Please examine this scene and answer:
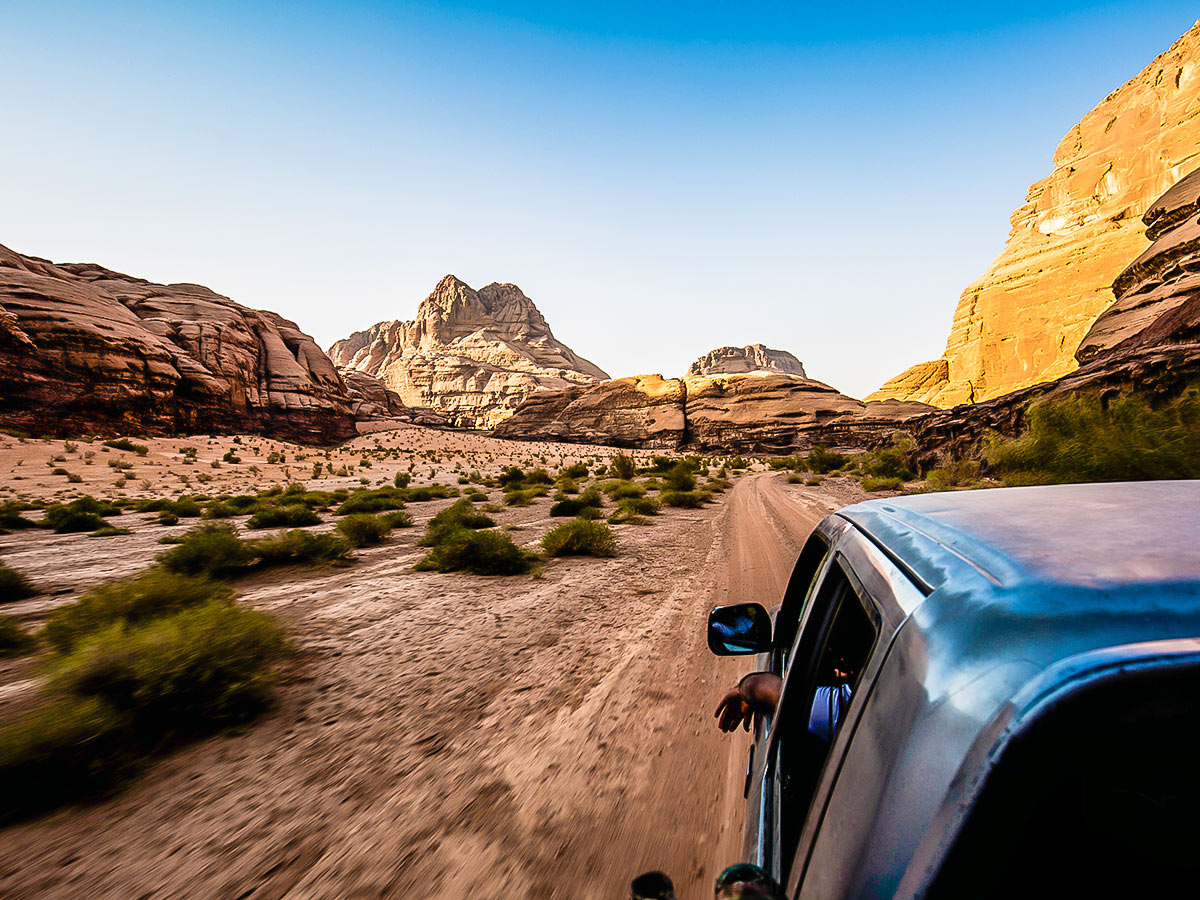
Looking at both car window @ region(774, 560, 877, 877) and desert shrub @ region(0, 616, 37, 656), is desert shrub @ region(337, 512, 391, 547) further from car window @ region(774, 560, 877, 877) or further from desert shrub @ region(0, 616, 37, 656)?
car window @ region(774, 560, 877, 877)

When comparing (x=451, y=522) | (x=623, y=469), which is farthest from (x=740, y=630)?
(x=623, y=469)

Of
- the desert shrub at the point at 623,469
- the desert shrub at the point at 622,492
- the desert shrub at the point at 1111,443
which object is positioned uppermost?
the desert shrub at the point at 1111,443

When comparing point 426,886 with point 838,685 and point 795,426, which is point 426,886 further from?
point 795,426

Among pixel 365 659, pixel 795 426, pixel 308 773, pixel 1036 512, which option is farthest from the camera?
pixel 795 426

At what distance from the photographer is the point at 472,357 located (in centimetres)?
10581

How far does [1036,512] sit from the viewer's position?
0.96 m

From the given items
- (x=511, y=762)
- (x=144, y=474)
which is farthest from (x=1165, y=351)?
(x=144, y=474)

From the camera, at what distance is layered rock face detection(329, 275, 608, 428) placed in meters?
92.4

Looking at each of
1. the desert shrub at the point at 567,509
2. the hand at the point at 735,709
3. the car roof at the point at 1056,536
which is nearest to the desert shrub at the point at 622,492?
the desert shrub at the point at 567,509

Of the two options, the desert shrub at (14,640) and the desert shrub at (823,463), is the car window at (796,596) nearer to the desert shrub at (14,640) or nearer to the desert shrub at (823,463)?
the desert shrub at (14,640)

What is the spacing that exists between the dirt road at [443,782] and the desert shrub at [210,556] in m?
2.50

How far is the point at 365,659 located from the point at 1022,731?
4.25 metres

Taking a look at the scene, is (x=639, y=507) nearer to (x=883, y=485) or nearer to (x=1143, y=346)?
(x=883, y=485)

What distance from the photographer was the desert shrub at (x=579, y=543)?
7473 millimetres
